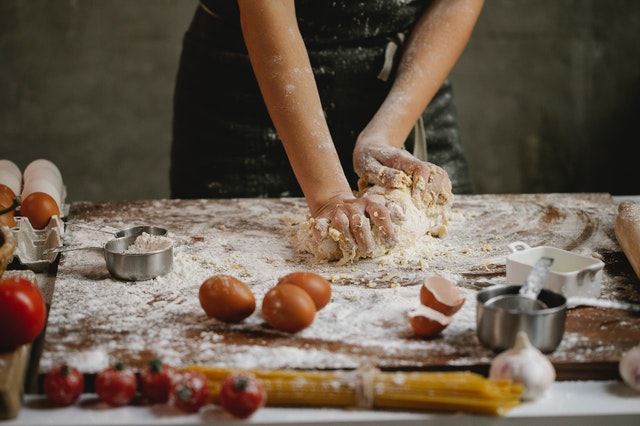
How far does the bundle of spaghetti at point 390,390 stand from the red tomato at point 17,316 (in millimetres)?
330

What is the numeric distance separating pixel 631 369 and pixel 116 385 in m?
0.83

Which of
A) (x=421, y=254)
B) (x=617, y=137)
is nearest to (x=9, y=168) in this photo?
(x=421, y=254)

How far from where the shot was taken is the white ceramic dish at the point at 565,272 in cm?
153

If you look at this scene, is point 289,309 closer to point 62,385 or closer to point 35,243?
point 62,385

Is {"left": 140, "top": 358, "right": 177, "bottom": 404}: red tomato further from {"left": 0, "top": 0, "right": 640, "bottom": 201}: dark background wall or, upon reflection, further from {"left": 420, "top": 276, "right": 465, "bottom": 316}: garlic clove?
{"left": 0, "top": 0, "right": 640, "bottom": 201}: dark background wall

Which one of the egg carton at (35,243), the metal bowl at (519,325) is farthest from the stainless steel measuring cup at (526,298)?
the egg carton at (35,243)

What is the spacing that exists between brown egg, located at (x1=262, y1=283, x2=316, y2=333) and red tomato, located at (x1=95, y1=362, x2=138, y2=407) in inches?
11.7

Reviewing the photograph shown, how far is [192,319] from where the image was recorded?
1.54 metres

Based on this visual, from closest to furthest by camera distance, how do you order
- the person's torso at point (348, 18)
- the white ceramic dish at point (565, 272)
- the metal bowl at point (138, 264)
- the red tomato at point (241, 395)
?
the red tomato at point (241, 395), the white ceramic dish at point (565, 272), the metal bowl at point (138, 264), the person's torso at point (348, 18)

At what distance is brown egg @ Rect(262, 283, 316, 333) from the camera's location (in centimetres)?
144

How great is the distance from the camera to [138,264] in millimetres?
1748

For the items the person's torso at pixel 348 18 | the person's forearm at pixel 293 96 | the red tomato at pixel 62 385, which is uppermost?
the person's torso at pixel 348 18

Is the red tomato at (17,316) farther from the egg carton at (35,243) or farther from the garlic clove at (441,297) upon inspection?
the garlic clove at (441,297)

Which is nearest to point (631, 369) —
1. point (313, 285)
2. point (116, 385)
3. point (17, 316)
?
point (313, 285)
